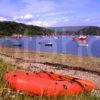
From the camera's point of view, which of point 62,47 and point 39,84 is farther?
point 62,47

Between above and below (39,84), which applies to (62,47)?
below

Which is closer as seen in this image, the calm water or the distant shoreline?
the distant shoreline

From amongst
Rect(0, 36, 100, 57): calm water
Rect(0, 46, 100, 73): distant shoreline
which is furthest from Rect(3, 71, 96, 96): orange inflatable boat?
Rect(0, 36, 100, 57): calm water

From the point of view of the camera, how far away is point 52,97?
319 inches

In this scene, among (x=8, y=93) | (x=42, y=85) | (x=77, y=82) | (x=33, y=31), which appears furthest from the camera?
(x=33, y=31)

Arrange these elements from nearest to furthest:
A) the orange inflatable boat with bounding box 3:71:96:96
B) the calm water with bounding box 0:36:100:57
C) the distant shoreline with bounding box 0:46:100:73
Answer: the orange inflatable boat with bounding box 3:71:96:96 → the distant shoreline with bounding box 0:46:100:73 → the calm water with bounding box 0:36:100:57

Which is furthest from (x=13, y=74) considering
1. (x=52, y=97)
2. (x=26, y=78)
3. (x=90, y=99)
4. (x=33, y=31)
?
(x=33, y=31)

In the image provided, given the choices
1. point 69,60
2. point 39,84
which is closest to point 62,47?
point 69,60

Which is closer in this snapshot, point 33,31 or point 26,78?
point 26,78

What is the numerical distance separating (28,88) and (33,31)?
536 ft

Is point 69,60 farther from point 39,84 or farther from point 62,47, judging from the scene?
A: point 62,47

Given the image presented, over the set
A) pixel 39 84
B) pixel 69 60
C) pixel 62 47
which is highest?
pixel 39 84

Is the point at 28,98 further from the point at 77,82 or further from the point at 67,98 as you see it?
the point at 77,82

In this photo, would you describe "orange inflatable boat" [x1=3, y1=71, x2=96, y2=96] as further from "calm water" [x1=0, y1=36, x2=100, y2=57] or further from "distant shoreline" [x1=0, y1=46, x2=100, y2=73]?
"calm water" [x1=0, y1=36, x2=100, y2=57]
